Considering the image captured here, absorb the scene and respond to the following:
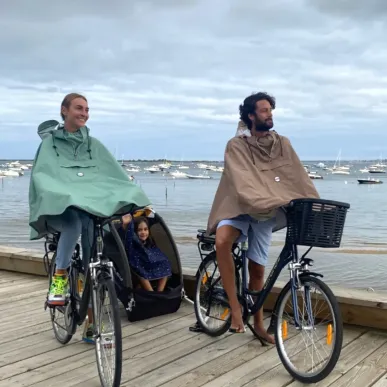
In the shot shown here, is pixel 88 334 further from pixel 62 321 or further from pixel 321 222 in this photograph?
pixel 321 222

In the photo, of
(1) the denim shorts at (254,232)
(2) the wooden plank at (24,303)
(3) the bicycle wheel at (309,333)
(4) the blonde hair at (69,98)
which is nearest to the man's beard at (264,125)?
(1) the denim shorts at (254,232)

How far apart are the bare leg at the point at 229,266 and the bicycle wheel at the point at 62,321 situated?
1.10 metres

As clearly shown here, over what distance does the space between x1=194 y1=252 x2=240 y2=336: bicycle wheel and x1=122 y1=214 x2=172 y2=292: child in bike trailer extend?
58 centimetres

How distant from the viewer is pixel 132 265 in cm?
509

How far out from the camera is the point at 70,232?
3.76 metres

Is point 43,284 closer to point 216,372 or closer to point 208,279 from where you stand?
point 208,279

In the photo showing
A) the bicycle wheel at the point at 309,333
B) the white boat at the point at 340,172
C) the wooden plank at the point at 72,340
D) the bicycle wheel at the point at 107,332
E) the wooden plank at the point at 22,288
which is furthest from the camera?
the white boat at the point at 340,172

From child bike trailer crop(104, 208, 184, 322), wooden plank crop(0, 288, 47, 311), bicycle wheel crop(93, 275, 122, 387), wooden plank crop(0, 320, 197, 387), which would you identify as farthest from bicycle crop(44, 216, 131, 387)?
wooden plank crop(0, 288, 47, 311)

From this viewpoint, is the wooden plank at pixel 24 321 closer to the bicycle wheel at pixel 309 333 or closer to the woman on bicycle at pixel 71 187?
the woman on bicycle at pixel 71 187

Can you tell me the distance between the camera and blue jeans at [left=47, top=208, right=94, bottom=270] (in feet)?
12.2

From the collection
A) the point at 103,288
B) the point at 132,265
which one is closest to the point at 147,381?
the point at 103,288

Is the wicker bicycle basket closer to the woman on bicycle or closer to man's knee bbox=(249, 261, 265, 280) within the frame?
man's knee bbox=(249, 261, 265, 280)

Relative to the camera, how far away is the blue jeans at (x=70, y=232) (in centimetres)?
372

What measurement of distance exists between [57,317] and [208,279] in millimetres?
1181
